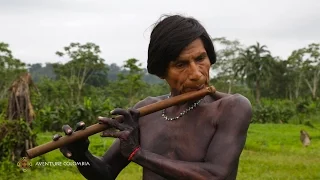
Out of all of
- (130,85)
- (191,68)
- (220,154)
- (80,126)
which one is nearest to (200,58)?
(191,68)

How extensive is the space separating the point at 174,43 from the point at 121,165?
0.58m

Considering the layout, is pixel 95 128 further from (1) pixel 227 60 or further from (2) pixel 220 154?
(1) pixel 227 60

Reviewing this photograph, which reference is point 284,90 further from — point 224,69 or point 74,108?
point 74,108

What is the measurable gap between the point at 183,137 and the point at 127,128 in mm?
281

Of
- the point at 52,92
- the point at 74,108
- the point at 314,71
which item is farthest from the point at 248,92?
the point at 74,108

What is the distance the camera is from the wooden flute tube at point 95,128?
158cm

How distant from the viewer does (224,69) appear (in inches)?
1629

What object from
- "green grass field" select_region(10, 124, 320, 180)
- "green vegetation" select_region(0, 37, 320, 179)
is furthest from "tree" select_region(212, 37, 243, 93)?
"green grass field" select_region(10, 124, 320, 180)

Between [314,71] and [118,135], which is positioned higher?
[118,135]

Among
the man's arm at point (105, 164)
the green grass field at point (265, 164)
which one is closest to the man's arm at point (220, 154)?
the man's arm at point (105, 164)

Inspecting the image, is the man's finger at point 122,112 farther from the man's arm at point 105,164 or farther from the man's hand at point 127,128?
the man's arm at point 105,164

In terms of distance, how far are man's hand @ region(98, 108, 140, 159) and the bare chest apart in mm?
219

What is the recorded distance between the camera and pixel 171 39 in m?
1.65

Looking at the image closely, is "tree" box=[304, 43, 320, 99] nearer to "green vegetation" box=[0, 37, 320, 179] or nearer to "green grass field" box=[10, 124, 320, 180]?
"green vegetation" box=[0, 37, 320, 179]
